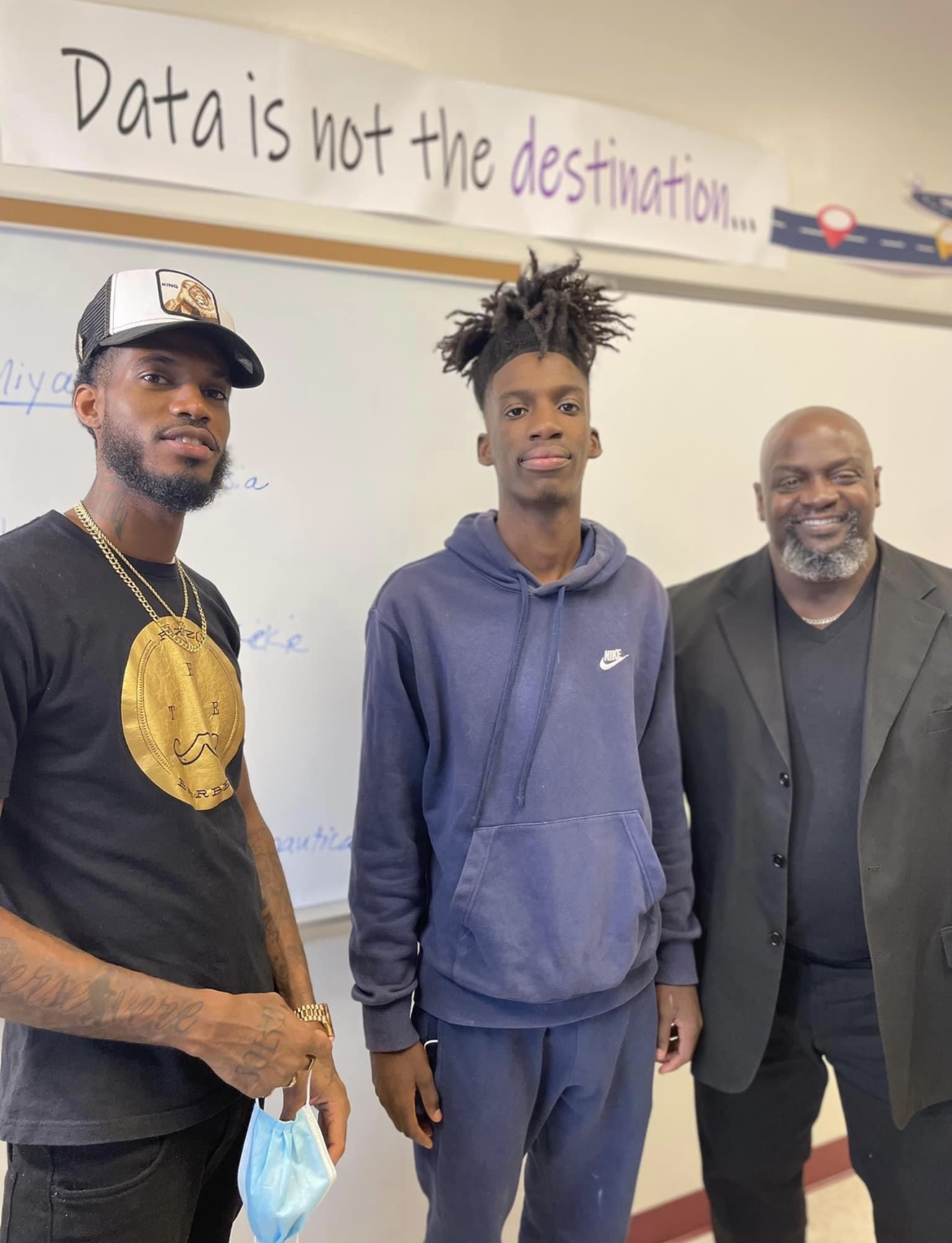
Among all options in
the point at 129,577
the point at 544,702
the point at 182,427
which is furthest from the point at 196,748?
the point at 544,702

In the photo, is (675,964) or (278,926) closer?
(278,926)

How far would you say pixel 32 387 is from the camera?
117 cm

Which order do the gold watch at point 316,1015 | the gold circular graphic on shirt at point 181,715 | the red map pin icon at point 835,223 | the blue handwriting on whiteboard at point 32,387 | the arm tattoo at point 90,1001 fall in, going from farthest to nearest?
the red map pin icon at point 835,223
the blue handwriting on whiteboard at point 32,387
the gold watch at point 316,1015
the gold circular graphic on shirt at point 181,715
the arm tattoo at point 90,1001

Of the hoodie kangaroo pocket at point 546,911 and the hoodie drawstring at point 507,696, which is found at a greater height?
the hoodie drawstring at point 507,696

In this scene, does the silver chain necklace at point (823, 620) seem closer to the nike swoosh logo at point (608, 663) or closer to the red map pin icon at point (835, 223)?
the nike swoosh logo at point (608, 663)

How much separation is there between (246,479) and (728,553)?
1.00m

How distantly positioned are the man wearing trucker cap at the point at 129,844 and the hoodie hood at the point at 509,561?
36 centimetres

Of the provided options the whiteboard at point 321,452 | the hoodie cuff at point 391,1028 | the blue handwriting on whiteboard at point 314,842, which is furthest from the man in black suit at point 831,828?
the blue handwriting on whiteboard at point 314,842

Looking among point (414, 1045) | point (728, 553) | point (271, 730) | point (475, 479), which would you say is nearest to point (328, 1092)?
point (414, 1045)

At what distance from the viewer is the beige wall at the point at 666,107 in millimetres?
1312

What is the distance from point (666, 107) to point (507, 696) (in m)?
1.25

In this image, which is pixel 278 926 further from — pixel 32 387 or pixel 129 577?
pixel 32 387

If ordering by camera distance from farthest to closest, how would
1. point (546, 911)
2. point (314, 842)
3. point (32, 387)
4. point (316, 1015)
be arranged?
1. point (314, 842)
2. point (32, 387)
3. point (546, 911)
4. point (316, 1015)

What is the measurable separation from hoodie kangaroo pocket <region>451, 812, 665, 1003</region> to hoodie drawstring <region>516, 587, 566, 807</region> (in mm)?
52
